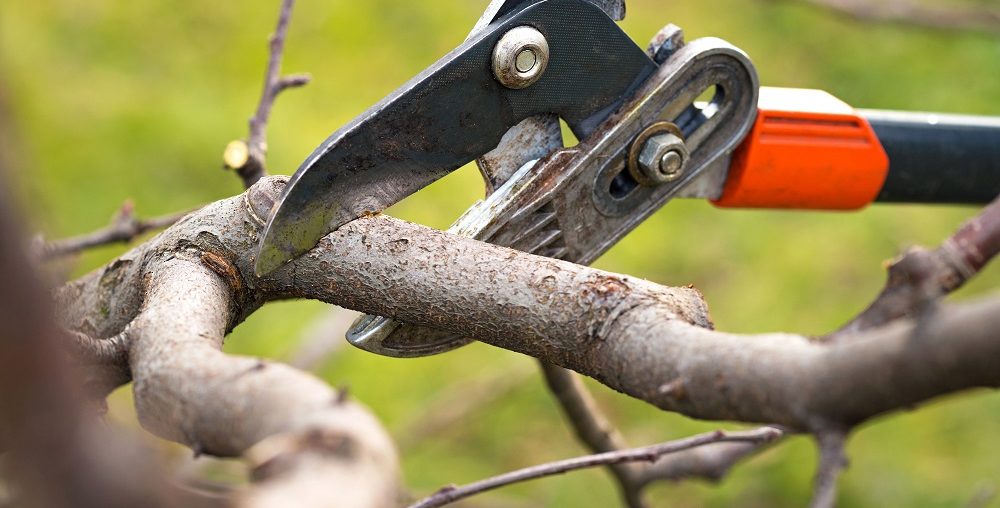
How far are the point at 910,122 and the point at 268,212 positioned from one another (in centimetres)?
114

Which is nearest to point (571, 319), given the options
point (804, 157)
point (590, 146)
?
point (590, 146)

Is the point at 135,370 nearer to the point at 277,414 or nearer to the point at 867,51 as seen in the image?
the point at 277,414

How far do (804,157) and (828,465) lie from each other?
0.88 metres

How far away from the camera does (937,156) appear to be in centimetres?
184

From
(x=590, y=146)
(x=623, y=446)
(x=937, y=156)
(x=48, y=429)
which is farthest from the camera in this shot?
(x=623, y=446)

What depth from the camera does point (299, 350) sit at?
345 centimetres

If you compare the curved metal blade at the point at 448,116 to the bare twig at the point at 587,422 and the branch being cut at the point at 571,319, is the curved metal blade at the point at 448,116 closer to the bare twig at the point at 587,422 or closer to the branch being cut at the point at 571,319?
the branch being cut at the point at 571,319

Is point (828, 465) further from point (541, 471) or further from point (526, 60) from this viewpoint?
point (526, 60)

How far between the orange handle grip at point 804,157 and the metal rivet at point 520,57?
1.39 ft

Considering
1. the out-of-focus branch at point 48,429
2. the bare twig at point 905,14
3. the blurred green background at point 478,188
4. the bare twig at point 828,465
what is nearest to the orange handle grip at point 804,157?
the bare twig at point 828,465

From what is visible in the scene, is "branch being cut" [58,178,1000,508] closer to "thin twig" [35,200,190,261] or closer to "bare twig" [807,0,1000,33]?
"thin twig" [35,200,190,261]

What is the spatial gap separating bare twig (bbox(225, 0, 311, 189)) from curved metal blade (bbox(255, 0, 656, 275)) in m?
0.57

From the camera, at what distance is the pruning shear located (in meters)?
1.41

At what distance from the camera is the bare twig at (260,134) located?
207 cm
